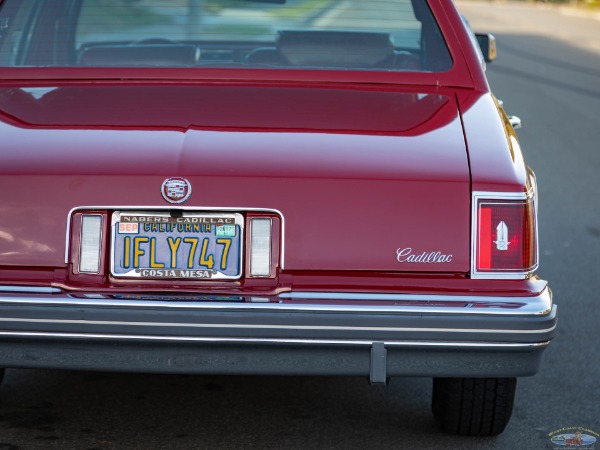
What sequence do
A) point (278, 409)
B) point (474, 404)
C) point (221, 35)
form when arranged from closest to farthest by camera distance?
1. point (474, 404)
2. point (278, 409)
3. point (221, 35)

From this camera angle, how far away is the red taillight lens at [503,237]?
12.7 ft

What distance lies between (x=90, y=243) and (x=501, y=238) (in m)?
1.29

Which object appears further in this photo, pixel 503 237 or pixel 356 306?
pixel 503 237

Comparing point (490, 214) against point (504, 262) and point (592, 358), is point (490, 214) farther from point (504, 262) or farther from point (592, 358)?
point (592, 358)

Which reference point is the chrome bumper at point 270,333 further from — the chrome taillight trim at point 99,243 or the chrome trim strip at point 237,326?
the chrome taillight trim at point 99,243

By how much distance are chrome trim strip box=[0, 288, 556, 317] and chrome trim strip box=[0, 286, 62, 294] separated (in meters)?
0.01

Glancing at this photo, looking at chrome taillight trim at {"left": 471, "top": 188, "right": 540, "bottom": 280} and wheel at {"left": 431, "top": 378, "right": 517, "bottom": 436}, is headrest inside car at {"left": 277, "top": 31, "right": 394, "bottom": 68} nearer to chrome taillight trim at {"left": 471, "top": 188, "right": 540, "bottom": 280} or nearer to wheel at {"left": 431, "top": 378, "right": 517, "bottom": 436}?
chrome taillight trim at {"left": 471, "top": 188, "right": 540, "bottom": 280}

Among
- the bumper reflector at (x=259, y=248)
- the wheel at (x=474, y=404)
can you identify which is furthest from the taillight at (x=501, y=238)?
the bumper reflector at (x=259, y=248)

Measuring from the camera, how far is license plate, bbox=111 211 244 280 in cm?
380

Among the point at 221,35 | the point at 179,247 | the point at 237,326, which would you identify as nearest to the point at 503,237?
the point at 237,326

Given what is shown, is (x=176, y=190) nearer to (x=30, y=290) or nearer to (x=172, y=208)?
(x=172, y=208)

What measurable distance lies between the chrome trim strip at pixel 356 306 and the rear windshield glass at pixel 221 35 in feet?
3.90

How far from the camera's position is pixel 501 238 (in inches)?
153

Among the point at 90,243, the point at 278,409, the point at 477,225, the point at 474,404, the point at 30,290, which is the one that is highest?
the point at 477,225
